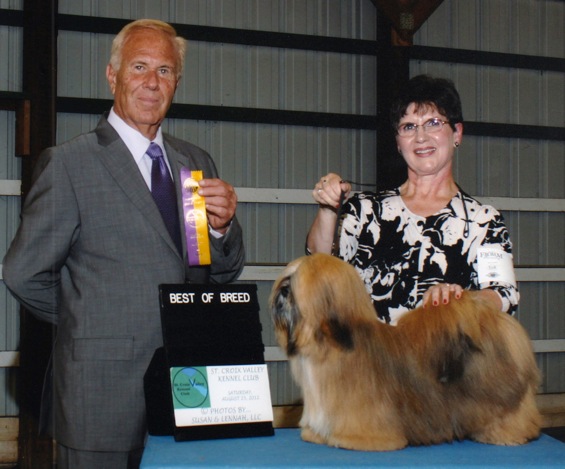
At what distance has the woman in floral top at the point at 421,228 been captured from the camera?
1901mm

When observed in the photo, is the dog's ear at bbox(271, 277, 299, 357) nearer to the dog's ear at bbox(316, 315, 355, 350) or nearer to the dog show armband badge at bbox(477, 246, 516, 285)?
the dog's ear at bbox(316, 315, 355, 350)

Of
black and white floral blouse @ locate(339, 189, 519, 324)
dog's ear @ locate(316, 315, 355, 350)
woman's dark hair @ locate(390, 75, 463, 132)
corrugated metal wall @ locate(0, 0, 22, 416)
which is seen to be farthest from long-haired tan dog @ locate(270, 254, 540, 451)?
corrugated metal wall @ locate(0, 0, 22, 416)

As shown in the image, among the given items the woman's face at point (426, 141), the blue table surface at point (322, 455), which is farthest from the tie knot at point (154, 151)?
the blue table surface at point (322, 455)

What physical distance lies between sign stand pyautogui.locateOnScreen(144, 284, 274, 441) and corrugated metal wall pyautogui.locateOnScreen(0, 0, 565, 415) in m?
3.58

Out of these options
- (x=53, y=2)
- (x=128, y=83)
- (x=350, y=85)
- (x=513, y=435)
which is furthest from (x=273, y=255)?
(x=513, y=435)

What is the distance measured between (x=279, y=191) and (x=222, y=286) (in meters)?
3.78

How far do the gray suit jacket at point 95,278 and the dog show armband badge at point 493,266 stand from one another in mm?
698

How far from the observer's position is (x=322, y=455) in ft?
5.10

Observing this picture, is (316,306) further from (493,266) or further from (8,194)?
(8,194)

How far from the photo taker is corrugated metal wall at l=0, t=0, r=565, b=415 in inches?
202

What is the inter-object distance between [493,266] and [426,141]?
334 millimetres

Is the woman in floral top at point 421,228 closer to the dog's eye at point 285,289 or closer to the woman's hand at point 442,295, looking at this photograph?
the woman's hand at point 442,295

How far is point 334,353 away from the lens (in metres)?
1.52

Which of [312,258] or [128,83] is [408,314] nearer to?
[312,258]
